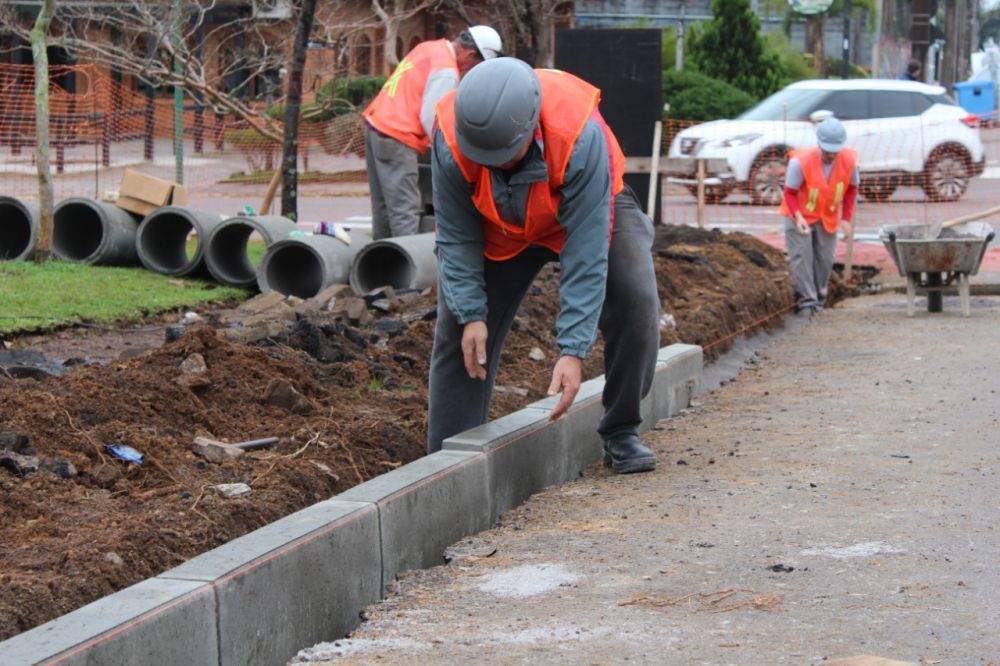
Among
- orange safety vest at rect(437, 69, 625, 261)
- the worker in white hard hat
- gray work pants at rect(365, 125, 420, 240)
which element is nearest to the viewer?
orange safety vest at rect(437, 69, 625, 261)

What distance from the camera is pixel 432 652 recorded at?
3959 millimetres

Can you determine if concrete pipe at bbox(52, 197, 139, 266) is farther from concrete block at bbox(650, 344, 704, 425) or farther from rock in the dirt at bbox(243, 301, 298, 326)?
concrete block at bbox(650, 344, 704, 425)

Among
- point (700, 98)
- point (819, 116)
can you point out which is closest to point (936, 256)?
point (819, 116)

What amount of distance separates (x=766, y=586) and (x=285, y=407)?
2.64m

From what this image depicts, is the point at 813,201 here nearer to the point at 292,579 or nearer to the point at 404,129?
the point at 404,129

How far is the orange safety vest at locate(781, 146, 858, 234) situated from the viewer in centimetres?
1334

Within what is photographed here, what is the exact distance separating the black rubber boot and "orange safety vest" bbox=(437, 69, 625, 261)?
1.08m

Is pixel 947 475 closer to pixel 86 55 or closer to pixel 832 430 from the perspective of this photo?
pixel 832 430

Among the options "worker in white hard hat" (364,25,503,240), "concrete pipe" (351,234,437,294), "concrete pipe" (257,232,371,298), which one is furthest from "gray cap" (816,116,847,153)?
"concrete pipe" (257,232,371,298)

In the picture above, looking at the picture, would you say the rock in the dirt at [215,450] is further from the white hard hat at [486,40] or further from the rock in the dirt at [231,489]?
the white hard hat at [486,40]

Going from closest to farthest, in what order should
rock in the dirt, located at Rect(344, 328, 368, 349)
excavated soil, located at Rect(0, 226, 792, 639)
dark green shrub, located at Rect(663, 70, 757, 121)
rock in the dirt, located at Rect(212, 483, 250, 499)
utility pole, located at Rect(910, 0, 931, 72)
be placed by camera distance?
excavated soil, located at Rect(0, 226, 792, 639)
rock in the dirt, located at Rect(212, 483, 250, 499)
rock in the dirt, located at Rect(344, 328, 368, 349)
dark green shrub, located at Rect(663, 70, 757, 121)
utility pole, located at Rect(910, 0, 931, 72)

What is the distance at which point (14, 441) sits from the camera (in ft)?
16.8

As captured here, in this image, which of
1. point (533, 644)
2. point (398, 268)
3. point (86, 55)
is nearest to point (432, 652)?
point (533, 644)

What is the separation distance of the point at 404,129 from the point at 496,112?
20.6ft
